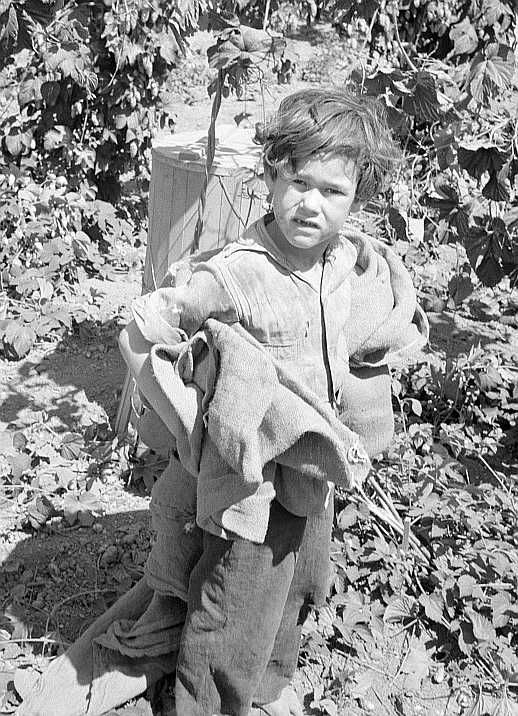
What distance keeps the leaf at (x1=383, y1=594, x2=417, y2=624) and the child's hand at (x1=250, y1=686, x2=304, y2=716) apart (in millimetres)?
484

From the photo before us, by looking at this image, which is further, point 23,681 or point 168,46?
point 168,46

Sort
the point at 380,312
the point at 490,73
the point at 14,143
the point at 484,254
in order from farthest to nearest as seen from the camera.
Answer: the point at 14,143 < the point at 484,254 < the point at 490,73 < the point at 380,312

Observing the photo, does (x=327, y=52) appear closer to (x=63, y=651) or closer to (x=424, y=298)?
(x=424, y=298)

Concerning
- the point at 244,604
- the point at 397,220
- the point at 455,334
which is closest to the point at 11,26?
the point at 397,220

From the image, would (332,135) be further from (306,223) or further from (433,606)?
(433,606)

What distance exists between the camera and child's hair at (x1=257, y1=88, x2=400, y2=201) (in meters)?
1.71

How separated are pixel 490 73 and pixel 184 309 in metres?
1.68

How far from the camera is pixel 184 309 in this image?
5.92 feet

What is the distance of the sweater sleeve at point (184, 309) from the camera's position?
1793 mm

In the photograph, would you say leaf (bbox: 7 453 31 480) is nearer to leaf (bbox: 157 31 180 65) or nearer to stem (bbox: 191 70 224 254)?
stem (bbox: 191 70 224 254)

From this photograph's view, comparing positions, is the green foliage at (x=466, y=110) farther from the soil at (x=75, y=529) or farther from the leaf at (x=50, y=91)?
the leaf at (x=50, y=91)

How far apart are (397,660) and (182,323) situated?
1432 millimetres

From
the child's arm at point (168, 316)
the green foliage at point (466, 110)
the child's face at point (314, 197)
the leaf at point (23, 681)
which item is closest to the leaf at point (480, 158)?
the green foliage at point (466, 110)

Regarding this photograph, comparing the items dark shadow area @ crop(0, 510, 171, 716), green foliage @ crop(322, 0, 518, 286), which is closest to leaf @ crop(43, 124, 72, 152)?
green foliage @ crop(322, 0, 518, 286)
